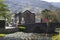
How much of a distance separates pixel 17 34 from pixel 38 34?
810 mm

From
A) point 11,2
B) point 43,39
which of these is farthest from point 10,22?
point 43,39

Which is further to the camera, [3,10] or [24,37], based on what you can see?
[3,10]

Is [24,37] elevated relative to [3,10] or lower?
lower

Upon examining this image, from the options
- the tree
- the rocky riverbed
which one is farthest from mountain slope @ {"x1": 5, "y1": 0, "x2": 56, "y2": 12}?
the rocky riverbed

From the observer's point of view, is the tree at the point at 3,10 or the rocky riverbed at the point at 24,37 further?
the tree at the point at 3,10

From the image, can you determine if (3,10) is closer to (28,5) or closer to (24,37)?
(28,5)

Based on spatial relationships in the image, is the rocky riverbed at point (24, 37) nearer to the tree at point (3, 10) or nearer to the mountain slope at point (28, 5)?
the tree at point (3, 10)

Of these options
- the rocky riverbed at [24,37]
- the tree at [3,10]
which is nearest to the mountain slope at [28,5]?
the tree at [3,10]

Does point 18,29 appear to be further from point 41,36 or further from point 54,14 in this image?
point 54,14

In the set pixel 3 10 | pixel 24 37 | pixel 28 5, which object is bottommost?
pixel 24 37

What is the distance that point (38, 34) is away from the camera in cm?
823

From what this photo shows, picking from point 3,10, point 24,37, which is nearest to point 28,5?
point 3,10

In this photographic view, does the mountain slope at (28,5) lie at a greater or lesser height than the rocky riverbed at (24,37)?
greater

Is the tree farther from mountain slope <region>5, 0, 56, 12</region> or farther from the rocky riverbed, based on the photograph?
the rocky riverbed
